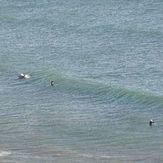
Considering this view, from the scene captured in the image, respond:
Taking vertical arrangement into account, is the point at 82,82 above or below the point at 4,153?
above

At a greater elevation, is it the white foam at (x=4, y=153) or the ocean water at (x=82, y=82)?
the ocean water at (x=82, y=82)

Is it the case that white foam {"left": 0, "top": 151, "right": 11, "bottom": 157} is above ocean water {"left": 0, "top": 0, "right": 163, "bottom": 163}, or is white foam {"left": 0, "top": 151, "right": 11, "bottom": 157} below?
below

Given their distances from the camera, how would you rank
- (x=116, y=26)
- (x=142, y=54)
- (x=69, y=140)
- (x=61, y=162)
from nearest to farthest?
(x=61, y=162) < (x=69, y=140) < (x=142, y=54) < (x=116, y=26)

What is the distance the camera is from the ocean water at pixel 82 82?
4059 cm

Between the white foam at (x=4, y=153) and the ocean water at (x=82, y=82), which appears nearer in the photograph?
the white foam at (x=4, y=153)

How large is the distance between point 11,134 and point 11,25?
27.4 meters

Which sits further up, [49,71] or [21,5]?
[21,5]

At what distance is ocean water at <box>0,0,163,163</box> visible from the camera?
40594 millimetres

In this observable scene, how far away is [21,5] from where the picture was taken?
2985 inches

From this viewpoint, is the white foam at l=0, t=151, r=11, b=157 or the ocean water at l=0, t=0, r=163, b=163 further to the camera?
the ocean water at l=0, t=0, r=163, b=163

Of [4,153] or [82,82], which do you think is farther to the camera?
[82,82]

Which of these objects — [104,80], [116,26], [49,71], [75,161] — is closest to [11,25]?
[116,26]

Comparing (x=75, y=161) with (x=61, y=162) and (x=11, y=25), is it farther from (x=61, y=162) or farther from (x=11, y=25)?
(x=11, y=25)

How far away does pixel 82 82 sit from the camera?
51.1 metres
